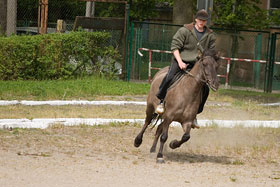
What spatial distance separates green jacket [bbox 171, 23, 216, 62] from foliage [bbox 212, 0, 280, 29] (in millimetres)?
17446

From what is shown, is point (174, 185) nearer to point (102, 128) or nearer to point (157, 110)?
point (157, 110)

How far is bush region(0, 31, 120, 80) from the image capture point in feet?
68.7

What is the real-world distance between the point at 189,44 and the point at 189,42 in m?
0.03

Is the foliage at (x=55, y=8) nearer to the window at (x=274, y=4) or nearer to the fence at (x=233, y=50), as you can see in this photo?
the window at (x=274, y=4)

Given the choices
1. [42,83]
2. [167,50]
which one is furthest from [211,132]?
[167,50]

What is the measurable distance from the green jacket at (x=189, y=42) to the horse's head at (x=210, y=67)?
0.35 meters

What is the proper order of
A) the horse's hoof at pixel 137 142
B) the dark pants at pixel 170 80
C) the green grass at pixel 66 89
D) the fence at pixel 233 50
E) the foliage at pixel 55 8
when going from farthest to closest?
the foliage at pixel 55 8 < the fence at pixel 233 50 < the green grass at pixel 66 89 < the horse's hoof at pixel 137 142 < the dark pants at pixel 170 80

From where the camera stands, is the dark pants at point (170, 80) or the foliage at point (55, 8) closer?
the dark pants at point (170, 80)

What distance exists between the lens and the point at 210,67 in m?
10.0

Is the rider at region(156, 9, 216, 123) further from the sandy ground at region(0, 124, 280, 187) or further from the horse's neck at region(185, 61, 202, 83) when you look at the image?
the sandy ground at region(0, 124, 280, 187)

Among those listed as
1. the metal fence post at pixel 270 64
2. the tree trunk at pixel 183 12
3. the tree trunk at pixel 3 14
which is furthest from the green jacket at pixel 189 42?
the tree trunk at pixel 3 14

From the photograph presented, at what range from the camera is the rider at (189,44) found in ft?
34.0

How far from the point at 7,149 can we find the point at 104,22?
13.3m

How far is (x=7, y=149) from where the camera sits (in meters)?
10.7
